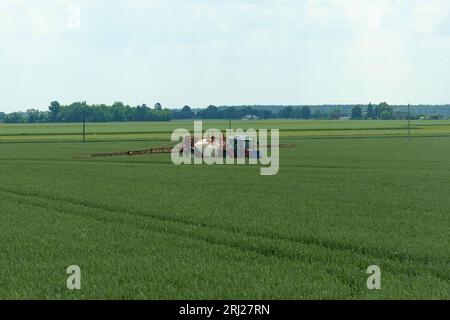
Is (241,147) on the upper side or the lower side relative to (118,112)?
lower

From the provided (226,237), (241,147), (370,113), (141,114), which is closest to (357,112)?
(370,113)

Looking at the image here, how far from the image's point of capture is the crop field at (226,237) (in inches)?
351

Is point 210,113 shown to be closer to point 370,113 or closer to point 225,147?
point 370,113

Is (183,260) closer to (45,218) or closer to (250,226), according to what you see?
(250,226)

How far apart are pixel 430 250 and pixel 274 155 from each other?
28949mm

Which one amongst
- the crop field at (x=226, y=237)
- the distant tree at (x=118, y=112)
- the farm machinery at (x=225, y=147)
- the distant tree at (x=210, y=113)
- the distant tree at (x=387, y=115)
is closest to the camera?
the crop field at (x=226, y=237)

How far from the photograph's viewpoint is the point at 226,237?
12516 millimetres

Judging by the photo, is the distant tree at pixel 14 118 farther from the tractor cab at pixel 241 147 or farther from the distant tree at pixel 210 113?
the tractor cab at pixel 241 147

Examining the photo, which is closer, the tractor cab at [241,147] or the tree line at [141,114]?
the tractor cab at [241,147]

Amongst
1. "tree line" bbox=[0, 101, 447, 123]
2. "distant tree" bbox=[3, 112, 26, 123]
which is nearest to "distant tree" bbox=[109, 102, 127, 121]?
"tree line" bbox=[0, 101, 447, 123]

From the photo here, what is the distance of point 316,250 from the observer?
36.6 feet

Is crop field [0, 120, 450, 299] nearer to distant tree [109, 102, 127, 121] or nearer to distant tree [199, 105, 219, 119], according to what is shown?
distant tree [109, 102, 127, 121]

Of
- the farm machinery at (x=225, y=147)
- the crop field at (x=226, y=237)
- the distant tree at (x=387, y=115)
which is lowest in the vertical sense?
the crop field at (x=226, y=237)

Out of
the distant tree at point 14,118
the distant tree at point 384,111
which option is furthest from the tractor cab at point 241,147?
the distant tree at point 384,111
